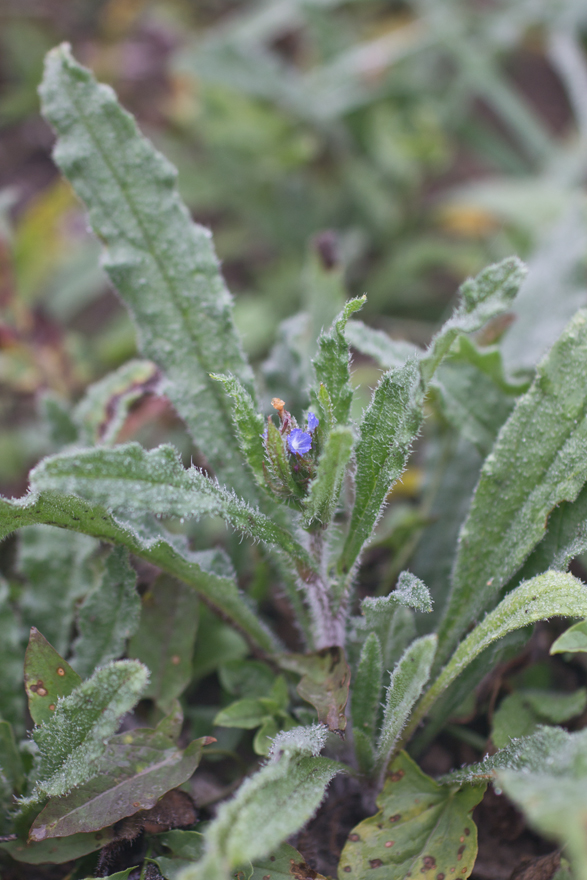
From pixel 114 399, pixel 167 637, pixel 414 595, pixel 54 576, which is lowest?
pixel 414 595

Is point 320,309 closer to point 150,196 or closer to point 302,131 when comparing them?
point 150,196

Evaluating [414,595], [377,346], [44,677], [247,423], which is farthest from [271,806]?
[377,346]

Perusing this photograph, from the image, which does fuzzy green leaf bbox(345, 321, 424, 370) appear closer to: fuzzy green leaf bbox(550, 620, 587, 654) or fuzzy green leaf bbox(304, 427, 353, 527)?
fuzzy green leaf bbox(304, 427, 353, 527)

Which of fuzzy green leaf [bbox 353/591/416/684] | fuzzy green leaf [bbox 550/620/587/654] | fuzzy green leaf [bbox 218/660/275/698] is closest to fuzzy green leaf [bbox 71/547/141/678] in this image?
fuzzy green leaf [bbox 218/660/275/698]

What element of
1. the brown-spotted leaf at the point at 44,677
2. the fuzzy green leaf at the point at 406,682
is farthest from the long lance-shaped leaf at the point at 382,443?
the brown-spotted leaf at the point at 44,677

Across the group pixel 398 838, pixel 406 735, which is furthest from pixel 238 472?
pixel 398 838

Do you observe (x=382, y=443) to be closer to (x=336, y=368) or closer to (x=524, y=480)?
(x=336, y=368)
